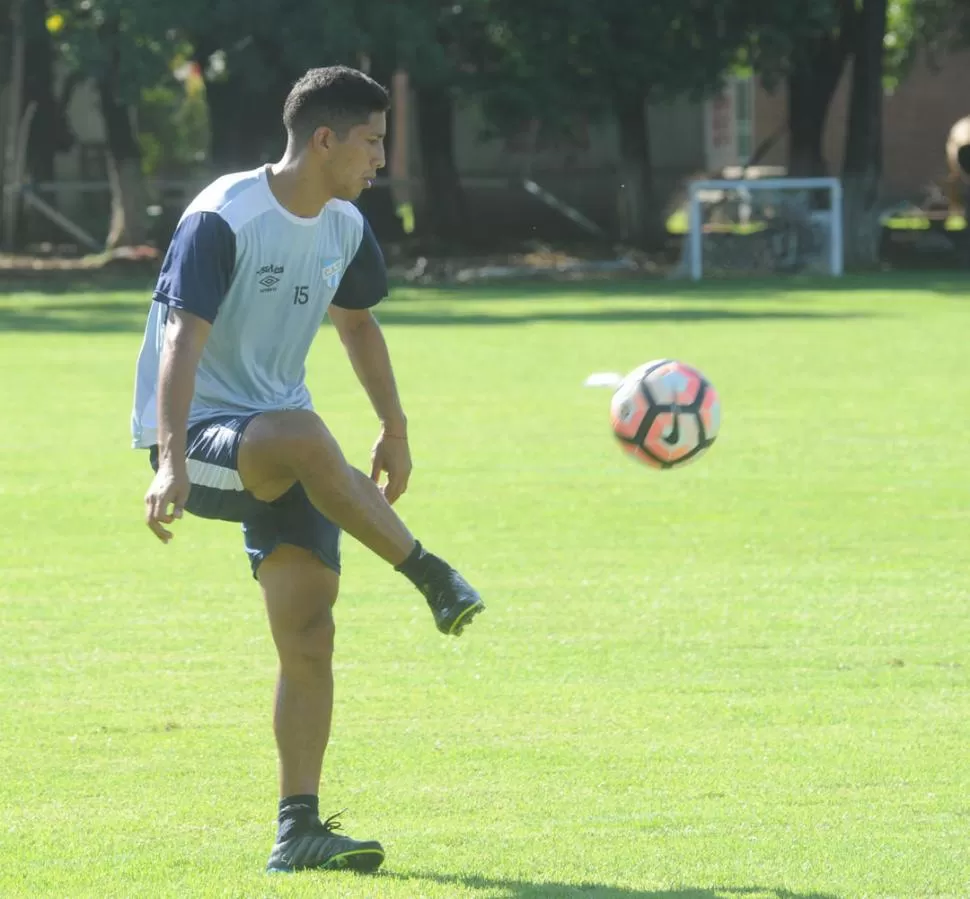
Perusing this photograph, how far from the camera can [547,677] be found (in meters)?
7.67

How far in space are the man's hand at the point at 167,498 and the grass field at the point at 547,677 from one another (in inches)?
37.1

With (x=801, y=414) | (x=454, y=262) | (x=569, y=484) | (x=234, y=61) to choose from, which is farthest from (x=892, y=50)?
(x=569, y=484)

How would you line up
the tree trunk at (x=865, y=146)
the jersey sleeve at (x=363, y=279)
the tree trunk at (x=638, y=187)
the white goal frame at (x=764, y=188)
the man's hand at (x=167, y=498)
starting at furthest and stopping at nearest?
the tree trunk at (x=638, y=187) → the tree trunk at (x=865, y=146) → the white goal frame at (x=764, y=188) → the jersey sleeve at (x=363, y=279) → the man's hand at (x=167, y=498)

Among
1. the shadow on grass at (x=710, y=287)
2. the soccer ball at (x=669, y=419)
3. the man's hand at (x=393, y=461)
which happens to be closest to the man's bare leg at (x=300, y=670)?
the man's hand at (x=393, y=461)

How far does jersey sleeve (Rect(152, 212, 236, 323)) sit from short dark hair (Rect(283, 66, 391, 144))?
356 millimetres

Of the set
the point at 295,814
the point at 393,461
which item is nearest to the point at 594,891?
the point at 295,814

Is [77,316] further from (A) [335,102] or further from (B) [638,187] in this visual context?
(A) [335,102]

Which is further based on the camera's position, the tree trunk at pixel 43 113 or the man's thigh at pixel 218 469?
the tree trunk at pixel 43 113

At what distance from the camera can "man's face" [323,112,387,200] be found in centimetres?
537

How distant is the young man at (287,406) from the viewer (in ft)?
17.0

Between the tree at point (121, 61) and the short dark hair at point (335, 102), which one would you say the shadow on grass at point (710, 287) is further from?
the short dark hair at point (335, 102)

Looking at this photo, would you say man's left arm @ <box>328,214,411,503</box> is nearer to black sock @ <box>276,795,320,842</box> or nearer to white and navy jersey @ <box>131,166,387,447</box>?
white and navy jersey @ <box>131,166,387,447</box>

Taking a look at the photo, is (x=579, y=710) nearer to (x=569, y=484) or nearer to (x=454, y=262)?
(x=569, y=484)

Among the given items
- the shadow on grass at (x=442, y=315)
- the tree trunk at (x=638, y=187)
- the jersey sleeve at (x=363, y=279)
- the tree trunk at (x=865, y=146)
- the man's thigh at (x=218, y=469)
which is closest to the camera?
the man's thigh at (x=218, y=469)
